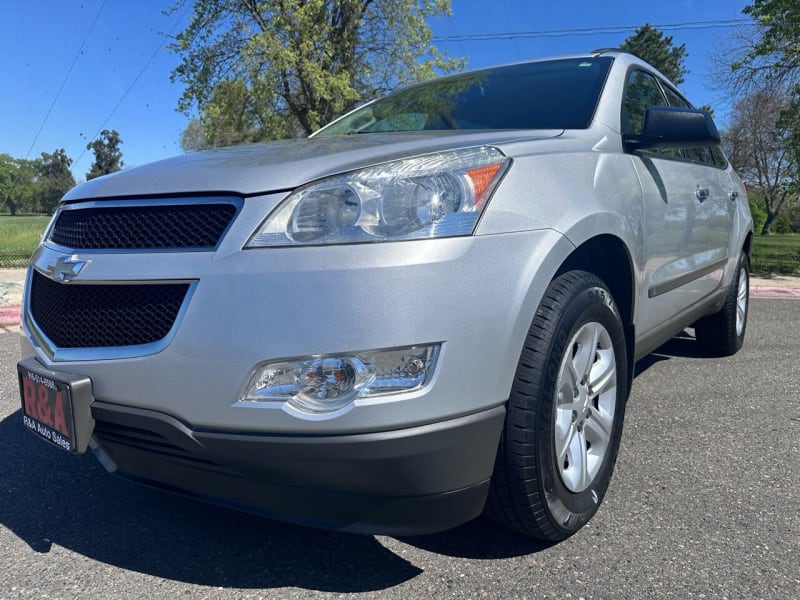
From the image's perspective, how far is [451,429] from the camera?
1.57 metres

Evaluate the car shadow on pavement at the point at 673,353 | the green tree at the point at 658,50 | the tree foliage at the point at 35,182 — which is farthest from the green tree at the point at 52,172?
the car shadow on pavement at the point at 673,353

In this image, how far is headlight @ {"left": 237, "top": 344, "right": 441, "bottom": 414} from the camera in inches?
60.1

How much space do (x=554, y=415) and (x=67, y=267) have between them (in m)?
1.48

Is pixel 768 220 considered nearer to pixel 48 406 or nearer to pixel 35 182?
pixel 48 406

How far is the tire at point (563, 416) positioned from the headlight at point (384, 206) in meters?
0.41

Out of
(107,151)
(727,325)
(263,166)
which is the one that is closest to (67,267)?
(263,166)

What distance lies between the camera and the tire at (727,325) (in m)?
4.43

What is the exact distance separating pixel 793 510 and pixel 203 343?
2155 millimetres

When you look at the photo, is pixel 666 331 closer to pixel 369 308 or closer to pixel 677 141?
pixel 677 141

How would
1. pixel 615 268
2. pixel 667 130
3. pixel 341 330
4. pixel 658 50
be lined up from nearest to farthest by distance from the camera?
pixel 341 330
pixel 615 268
pixel 667 130
pixel 658 50

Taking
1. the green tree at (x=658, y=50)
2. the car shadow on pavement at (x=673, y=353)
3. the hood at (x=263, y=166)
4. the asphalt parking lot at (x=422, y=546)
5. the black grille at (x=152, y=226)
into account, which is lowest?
the car shadow on pavement at (x=673, y=353)

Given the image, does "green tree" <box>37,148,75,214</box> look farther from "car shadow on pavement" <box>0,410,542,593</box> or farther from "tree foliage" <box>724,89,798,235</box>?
"car shadow on pavement" <box>0,410,542,593</box>

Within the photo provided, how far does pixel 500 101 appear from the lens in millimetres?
2914

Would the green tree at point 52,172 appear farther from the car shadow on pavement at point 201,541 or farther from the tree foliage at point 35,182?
the car shadow on pavement at point 201,541
